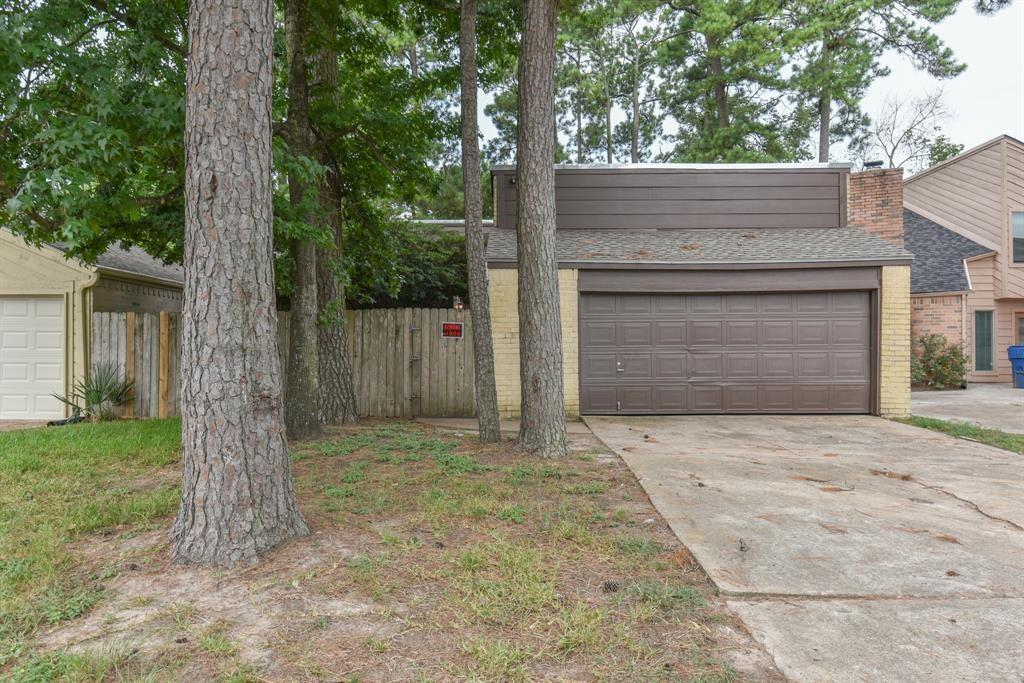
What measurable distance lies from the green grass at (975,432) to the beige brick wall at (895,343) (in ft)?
1.27

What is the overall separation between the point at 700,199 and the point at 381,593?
1005cm

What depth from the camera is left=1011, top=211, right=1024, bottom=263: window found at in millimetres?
15812

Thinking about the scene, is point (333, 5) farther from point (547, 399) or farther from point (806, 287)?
point (806, 287)

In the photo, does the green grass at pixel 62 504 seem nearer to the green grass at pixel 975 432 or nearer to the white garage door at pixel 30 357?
the white garage door at pixel 30 357

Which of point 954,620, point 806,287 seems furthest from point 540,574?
point 806,287

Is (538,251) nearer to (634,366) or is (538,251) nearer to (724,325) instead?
(634,366)

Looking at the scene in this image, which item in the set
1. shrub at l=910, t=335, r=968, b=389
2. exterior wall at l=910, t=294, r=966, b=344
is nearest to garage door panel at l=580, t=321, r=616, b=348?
shrub at l=910, t=335, r=968, b=389

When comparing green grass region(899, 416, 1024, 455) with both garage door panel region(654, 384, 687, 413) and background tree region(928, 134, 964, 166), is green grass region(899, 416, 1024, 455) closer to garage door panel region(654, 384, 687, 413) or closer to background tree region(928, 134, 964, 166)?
→ garage door panel region(654, 384, 687, 413)

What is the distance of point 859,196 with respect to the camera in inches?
449

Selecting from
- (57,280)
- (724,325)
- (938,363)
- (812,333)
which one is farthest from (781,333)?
(57,280)

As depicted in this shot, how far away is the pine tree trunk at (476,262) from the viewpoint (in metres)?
6.79

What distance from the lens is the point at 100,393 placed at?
914cm

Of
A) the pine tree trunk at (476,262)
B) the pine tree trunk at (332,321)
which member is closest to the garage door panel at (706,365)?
the pine tree trunk at (476,262)

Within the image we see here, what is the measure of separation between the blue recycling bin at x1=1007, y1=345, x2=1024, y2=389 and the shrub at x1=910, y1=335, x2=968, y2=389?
1.03m
